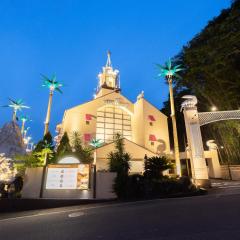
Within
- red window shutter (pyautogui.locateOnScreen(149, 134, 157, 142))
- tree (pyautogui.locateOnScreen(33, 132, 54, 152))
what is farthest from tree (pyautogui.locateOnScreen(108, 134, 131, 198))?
red window shutter (pyautogui.locateOnScreen(149, 134, 157, 142))

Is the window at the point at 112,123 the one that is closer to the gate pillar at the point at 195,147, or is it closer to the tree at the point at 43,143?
the tree at the point at 43,143

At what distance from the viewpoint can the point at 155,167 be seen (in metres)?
11.9

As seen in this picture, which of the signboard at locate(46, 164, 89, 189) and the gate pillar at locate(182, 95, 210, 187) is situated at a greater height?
the gate pillar at locate(182, 95, 210, 187)

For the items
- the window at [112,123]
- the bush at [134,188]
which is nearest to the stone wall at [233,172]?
the bush at [134,188]

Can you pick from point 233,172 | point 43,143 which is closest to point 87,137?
point 43,143

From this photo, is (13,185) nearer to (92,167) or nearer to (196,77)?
(92,167)

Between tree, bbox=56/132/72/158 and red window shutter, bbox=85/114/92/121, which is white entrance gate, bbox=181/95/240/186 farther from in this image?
red window shutter, bbox=85/114/92/121

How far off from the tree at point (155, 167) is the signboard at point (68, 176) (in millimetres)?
3501

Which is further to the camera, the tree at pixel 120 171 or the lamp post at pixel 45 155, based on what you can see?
the lamp post at pixel 45 155

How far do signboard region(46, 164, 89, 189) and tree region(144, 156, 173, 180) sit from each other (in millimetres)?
3501

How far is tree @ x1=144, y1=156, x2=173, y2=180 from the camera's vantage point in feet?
38.4

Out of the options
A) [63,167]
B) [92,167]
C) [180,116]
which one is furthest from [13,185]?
[180,116]

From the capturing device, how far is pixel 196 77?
21.5 meters

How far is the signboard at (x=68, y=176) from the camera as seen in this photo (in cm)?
A: 1088
